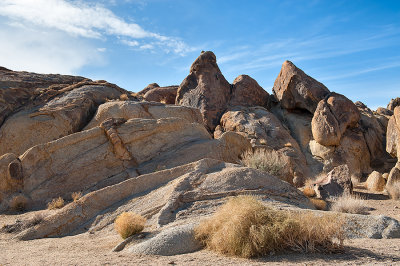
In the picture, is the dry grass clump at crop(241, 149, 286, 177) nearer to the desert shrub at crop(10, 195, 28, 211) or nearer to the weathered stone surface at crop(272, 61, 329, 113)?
the desert shrub at crop(10, 195, 28, 211)

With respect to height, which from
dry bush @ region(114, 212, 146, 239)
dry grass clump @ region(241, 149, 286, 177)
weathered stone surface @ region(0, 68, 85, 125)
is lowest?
dry bush @ region(114, 212, 146, 239)

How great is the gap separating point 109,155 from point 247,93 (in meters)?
21.5

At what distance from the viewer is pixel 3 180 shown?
43.4 feet

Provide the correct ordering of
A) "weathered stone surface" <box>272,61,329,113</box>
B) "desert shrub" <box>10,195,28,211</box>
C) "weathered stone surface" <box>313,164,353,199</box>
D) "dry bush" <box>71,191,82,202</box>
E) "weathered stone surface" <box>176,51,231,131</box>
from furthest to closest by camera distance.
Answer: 1. "weathered stone surface" <box>176,51,231,131</box>
2. "weathered stone surface" <box>272,61,329,113</box>
3. "weathered stone surface" <box>313,164,353,199</box>
4. "desert shrub" <box>10,195,28,211</box>
5. "dry bush" <box>71,191,82,202</box>

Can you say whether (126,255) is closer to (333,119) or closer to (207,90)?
(333,119)

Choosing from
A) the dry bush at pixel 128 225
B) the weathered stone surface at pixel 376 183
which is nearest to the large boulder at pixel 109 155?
the dry bush at pixel 128 225

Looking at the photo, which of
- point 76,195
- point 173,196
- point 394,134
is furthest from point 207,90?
point 173,196

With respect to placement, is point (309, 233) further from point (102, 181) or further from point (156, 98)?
point (156, 98)

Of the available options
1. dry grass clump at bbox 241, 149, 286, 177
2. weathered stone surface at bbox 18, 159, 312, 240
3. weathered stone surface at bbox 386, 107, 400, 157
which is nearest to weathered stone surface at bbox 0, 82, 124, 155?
weathered stone surface at bbox 18, 159, 312, 240

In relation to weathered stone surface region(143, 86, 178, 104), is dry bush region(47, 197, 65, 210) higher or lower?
lower

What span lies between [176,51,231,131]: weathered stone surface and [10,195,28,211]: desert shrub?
19.9 meters

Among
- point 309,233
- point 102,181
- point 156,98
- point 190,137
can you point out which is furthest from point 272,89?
point 309,233

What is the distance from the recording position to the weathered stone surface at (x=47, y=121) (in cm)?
1714

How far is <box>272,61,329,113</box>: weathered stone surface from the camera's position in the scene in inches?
1238
